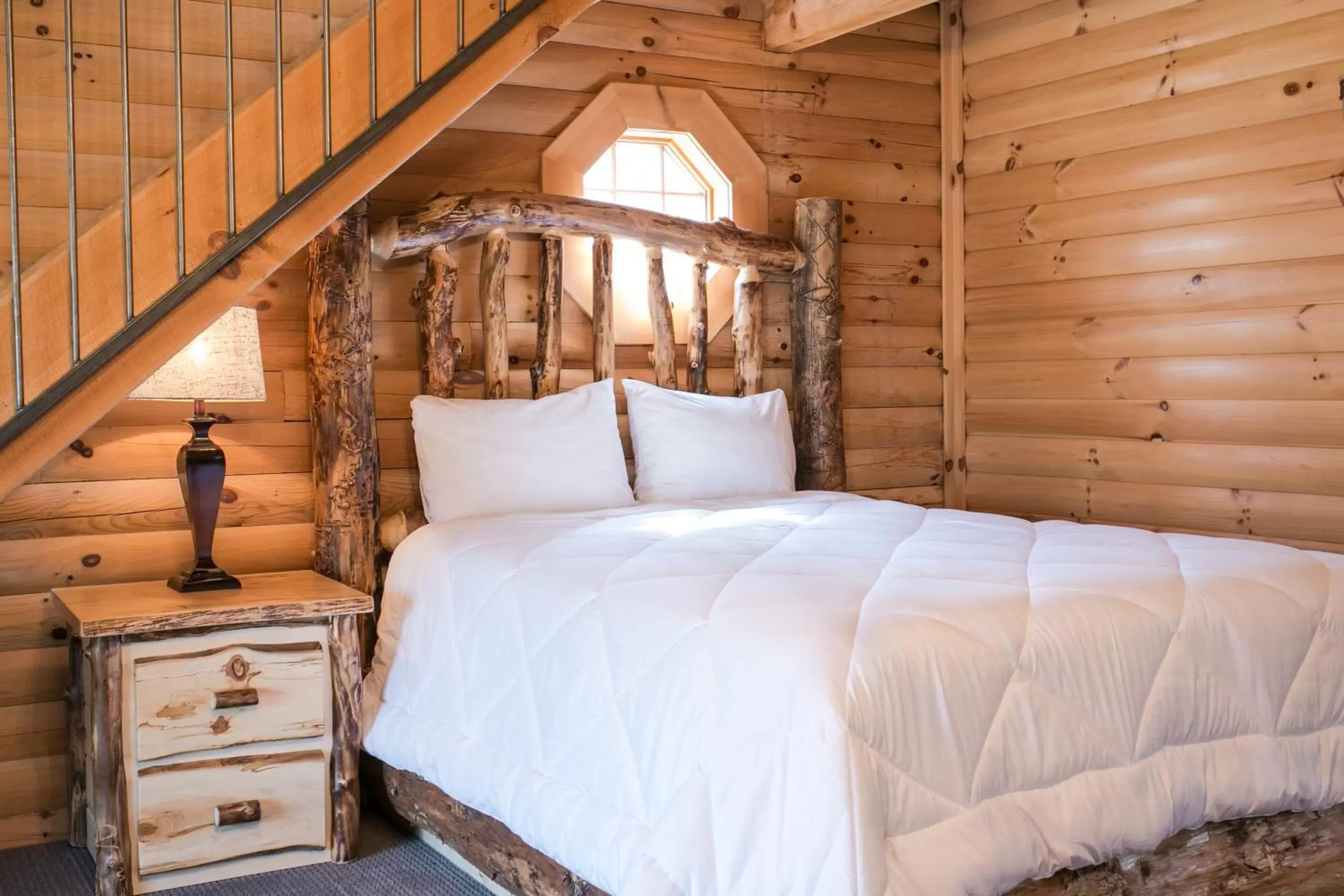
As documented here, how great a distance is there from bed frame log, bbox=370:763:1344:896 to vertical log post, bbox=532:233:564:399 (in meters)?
1.45

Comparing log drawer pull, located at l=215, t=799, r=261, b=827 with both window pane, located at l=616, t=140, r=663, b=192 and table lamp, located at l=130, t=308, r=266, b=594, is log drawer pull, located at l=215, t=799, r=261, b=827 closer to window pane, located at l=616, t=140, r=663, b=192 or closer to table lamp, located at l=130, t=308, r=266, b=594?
table lamp, located at l=130, t=308, r=266, b=594

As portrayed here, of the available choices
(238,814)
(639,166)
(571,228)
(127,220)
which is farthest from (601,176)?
(238,814)

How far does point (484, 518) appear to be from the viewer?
3.20 m

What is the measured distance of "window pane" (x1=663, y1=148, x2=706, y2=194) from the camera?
4.20m

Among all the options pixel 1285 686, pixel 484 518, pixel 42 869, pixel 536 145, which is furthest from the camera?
pixel 536 145

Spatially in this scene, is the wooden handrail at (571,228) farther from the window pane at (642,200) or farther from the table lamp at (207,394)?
the table lamp at (207,394)

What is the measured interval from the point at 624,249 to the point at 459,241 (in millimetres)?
606

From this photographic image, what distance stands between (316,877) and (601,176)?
2.31 meters

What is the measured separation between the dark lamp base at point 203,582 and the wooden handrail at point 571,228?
1.01 m

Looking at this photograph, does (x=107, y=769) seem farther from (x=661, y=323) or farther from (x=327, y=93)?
(x=661, y=323)

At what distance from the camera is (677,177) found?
4.23 m

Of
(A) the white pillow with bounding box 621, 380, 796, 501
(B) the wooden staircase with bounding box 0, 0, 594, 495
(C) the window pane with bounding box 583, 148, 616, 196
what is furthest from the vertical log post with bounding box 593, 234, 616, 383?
(B) the wooden staircase with bounding box 0, 0, 594, 495

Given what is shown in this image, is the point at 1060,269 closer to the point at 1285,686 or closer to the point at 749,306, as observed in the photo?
the point at 749,306

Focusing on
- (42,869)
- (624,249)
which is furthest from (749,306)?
(42,869)
